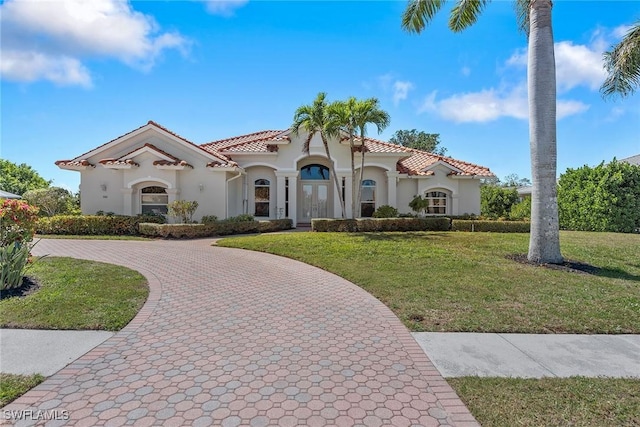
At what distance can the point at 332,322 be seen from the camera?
6.01m

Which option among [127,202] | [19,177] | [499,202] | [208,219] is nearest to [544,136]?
[208,219]

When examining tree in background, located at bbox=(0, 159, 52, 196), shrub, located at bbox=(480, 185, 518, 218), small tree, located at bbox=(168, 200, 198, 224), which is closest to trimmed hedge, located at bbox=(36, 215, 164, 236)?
small tree, located at bbox=(168, 200, 198, 224)

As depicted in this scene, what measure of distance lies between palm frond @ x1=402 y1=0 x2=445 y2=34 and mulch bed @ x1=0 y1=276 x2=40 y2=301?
15.0 metres

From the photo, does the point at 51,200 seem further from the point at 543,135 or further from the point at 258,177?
the point at 543,135

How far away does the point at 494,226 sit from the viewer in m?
19.5

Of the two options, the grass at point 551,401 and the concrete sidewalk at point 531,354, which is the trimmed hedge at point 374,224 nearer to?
the concrete sidewalk at point 531,354

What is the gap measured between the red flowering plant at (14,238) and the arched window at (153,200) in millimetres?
11907

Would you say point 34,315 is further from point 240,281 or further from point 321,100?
point 321,100

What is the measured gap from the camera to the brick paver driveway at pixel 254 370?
3414 millimetres

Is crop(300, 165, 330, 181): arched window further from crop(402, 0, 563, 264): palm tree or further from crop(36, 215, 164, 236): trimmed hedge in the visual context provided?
crop(402, 0, 563, 264): palm tree

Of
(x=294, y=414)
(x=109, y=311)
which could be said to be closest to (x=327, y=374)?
(x=294, y=414)

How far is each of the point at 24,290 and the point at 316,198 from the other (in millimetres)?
17905

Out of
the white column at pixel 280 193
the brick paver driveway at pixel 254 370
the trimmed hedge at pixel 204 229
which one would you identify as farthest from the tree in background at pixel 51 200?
the brick paver driveway at pixel 254 370

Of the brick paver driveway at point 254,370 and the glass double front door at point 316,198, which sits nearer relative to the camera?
the brick paver driveway at point 254,370
